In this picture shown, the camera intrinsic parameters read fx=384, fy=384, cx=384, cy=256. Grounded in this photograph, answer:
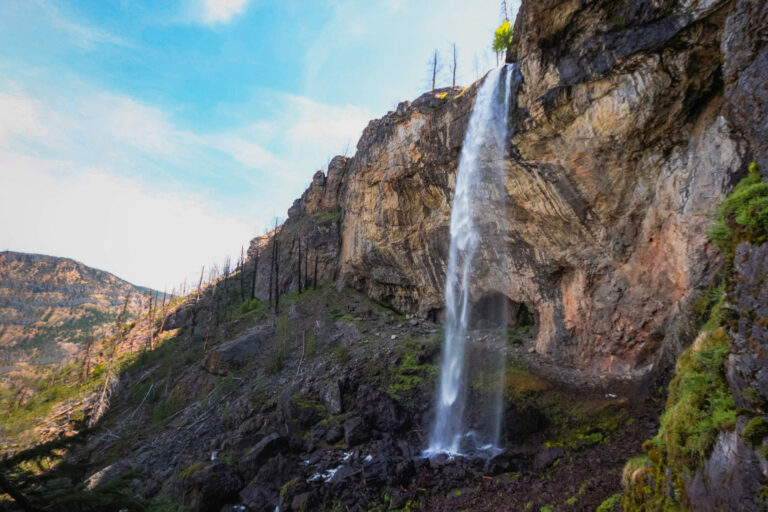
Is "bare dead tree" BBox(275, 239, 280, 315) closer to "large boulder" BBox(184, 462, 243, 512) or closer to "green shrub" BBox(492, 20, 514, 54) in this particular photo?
"large boulder" BBox(184, 462, 243, 512)

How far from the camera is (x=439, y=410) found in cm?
1816

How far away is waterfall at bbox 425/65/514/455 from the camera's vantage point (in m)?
16.3

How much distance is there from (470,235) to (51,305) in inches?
5254

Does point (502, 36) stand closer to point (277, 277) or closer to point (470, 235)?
→ point (470, 235)

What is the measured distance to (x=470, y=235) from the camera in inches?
898

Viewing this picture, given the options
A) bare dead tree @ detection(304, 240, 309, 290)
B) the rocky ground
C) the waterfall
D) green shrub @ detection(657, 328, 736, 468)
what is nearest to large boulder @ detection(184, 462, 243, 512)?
the rocky ground

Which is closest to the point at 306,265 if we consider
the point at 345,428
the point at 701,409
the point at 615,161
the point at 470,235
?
the point at 470,235

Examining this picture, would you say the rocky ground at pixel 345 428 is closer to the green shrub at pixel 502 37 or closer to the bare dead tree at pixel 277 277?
the bare dead tree at pixel 277 277

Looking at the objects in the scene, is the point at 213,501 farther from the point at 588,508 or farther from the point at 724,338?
the point at 724,338

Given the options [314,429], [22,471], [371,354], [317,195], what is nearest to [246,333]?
[371,354]

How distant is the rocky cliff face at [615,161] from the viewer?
12312mm

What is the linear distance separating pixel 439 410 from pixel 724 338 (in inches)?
544

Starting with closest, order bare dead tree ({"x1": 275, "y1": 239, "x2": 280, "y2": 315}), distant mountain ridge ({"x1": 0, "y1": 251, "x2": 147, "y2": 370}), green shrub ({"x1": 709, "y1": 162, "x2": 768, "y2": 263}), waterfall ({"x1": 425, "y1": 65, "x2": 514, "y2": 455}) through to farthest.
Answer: green shrub ({"x1": 709, "y1": 162, "x2": 768, "y2": 263})
waterfall ({"x1": 425, "y1": 65, "x2": 514, "y2": 455})
bare dead tree ({"x1": 275, "y1": 239, "x2": 280, "y2": 315})
distant mountain ridge ({"x1": 0, "y1": 251, "x2": 147, "y2": 370})

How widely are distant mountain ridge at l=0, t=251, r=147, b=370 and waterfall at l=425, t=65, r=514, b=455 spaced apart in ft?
262
